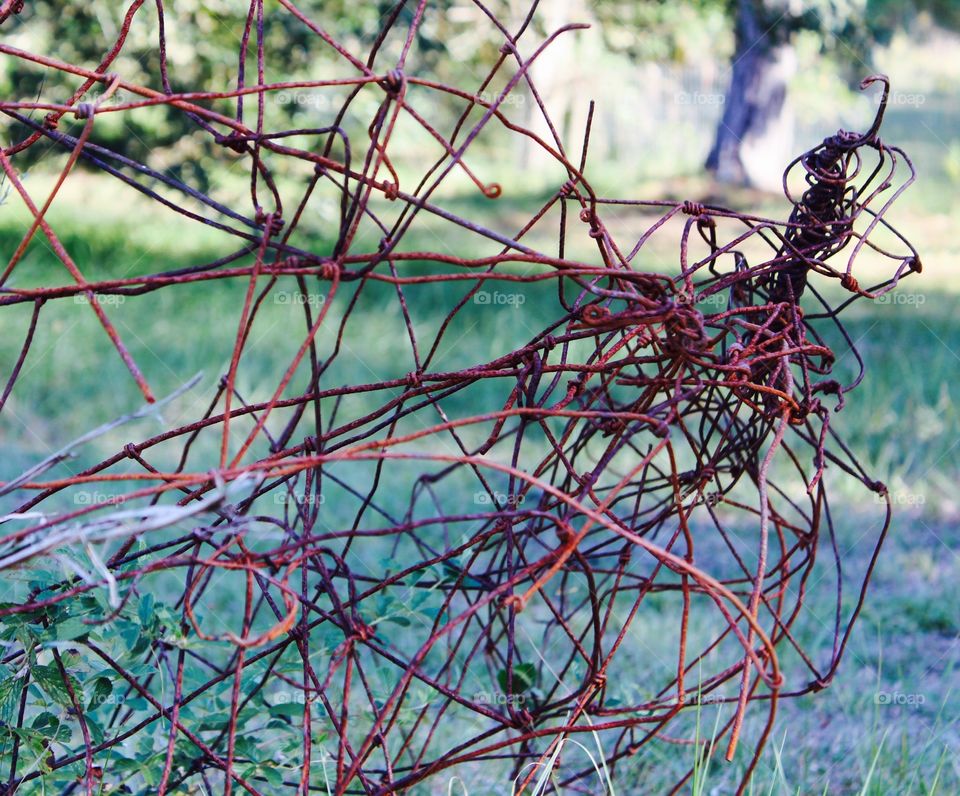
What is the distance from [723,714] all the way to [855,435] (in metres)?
1.71

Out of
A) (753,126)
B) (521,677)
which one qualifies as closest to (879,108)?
(521,677)

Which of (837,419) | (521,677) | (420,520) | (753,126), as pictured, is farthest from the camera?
(753,126)

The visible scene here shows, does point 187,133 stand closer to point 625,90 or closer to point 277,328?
point 277,328

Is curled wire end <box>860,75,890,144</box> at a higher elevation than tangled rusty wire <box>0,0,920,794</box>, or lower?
higher

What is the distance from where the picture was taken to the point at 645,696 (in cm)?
177

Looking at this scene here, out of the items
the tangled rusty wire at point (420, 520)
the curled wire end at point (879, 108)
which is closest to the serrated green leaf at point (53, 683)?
the tangled rusty wire at point (420, 520)

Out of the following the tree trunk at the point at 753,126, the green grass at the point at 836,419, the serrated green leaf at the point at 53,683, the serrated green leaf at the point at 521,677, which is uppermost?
the tree trunk at the point at 753,126

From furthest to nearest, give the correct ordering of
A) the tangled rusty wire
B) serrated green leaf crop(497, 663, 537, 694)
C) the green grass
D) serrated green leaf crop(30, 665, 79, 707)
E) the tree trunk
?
1. the tree trunk
2. the green grass
3. serrated green leaf crop(497, 663, 537, 694)
4. serrated green leaf crop(30, 665, 79, 707)
5. the tangled rusty wire

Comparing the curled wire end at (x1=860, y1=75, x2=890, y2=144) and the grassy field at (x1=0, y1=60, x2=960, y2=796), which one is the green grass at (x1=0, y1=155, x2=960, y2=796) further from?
the curled wire end at (x1=860, y1=75, x2=890, y2=144)

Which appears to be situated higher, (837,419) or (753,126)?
(753,126)

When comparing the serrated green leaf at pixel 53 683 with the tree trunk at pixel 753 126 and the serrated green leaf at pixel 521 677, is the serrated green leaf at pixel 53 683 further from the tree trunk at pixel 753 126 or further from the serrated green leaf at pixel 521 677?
the tree trunk at pixel 753 126

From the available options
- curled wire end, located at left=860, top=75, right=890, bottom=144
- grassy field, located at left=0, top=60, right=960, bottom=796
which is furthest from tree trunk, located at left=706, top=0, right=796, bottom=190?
curled wire end, located at left=860, top=75, right=890, bottom=144

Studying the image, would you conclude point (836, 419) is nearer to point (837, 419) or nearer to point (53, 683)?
point (837, 419)

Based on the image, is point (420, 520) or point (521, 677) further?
point (521, 677)
